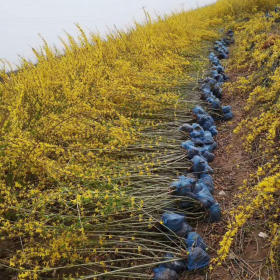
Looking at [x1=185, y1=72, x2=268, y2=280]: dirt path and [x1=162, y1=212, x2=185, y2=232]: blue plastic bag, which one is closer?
[x1=185, y1=72, x2=268, y2=280]: dirt path

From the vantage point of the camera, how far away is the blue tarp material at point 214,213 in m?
2.20

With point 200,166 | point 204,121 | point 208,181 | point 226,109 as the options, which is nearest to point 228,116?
point 226,109

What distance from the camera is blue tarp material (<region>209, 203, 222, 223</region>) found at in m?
2.20

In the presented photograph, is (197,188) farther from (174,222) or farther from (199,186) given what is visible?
(174,222)

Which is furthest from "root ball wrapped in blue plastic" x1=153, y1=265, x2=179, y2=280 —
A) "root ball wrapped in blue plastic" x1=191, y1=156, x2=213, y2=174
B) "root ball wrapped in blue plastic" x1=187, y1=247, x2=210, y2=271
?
"root ball wrapped in blue plastic" x1=191, y1=156, x2=213, y2=174

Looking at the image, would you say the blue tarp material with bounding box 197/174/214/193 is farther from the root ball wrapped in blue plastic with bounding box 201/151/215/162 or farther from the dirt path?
the root ball wrapped in blue plastic with bounding box 201/151/215/162

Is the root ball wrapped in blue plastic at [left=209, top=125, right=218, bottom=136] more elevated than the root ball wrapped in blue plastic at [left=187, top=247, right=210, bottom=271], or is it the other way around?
the root ball wrapped in blue plastic at [left=209, top=125, right=218, bottom=136]

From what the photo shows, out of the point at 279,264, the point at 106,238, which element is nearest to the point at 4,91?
the point at 106,238

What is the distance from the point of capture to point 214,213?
220 cm

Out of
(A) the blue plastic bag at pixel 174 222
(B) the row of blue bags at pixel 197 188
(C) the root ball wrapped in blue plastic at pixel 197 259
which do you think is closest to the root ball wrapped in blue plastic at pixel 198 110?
(B) the row of blue bags at pixel 197 188

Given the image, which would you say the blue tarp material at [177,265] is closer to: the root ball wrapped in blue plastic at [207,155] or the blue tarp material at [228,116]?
the root ball wrapped in blue plastic at [207,155]

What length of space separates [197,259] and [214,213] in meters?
0.49

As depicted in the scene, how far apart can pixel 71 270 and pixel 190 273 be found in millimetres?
809

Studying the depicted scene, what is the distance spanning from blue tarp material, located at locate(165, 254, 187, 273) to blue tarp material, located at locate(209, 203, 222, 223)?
1.60 ft
